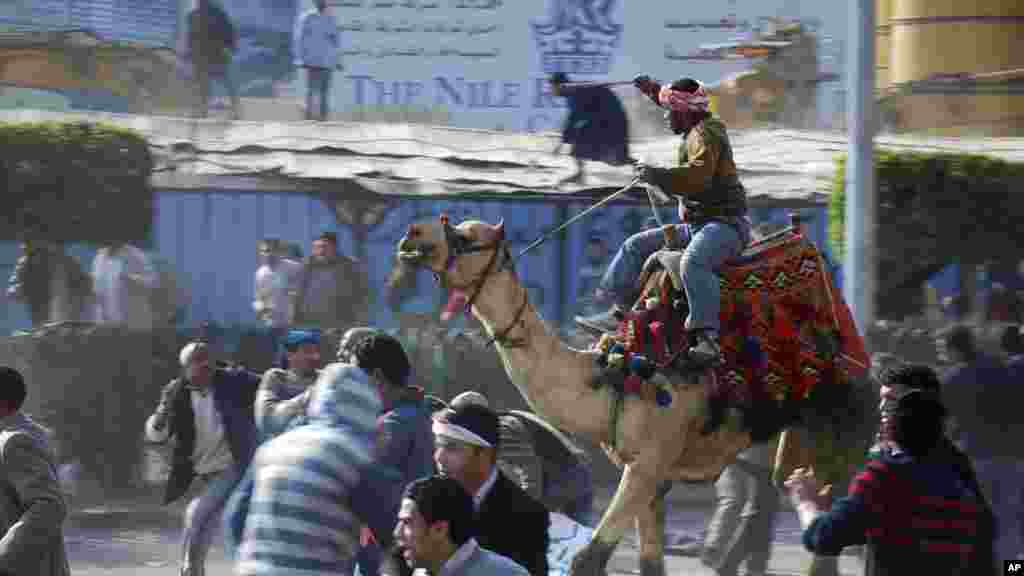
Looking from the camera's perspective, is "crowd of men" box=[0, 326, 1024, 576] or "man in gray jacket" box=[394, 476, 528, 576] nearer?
"man in gray jacket" box=[394, 476, 528, 576]

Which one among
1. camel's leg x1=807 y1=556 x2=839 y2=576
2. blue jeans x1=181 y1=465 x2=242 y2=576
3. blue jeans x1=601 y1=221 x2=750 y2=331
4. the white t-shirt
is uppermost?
blue jeans x1=601 y1=221 x2=750 y2=331

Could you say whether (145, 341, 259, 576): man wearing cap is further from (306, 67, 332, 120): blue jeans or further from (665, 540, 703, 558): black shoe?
(306, 67, 332, 120): blue jeans

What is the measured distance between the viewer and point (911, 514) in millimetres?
6055

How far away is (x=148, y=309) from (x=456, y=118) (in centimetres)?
508

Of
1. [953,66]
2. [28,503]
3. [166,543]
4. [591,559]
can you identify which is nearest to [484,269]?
[591,559]

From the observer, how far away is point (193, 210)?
17.6 m

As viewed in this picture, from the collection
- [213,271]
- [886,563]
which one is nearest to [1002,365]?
[886,563]

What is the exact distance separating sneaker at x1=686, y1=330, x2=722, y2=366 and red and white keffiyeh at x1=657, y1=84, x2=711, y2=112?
112 centimetres

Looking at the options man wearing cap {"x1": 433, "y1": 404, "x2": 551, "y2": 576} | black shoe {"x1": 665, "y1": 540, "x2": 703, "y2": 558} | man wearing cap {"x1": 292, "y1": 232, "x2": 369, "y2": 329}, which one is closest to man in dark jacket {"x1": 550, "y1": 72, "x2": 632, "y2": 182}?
man wearing cap {"x1": 292, "y1": 232, "x2": 369, "y2": 329}

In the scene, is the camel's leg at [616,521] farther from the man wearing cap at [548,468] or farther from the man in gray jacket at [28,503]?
the man in gray jacket at [28,503]

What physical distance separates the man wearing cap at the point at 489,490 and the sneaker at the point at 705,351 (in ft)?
11.3

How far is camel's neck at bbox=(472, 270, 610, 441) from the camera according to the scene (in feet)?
33.3

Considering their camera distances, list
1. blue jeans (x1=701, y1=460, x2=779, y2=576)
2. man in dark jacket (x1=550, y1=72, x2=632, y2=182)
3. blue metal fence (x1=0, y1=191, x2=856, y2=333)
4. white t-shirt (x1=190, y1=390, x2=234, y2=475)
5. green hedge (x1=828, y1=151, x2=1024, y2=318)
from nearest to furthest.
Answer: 1. white t-shirt (x1=190, y1=390, x2=234, y2=475)
2. blue jeans (x1=701, y1=460, x2=779, y2=576)
3. green hedge (x1=828, y1=151, x2=1024, y2=318)
4. man in dark jacket (x1=550, y1=72, x2=632, y2=182)
5. blue metal fence (x1=0, y1=191, x2=856, y2=333)

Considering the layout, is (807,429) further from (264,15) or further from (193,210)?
(264,15)
